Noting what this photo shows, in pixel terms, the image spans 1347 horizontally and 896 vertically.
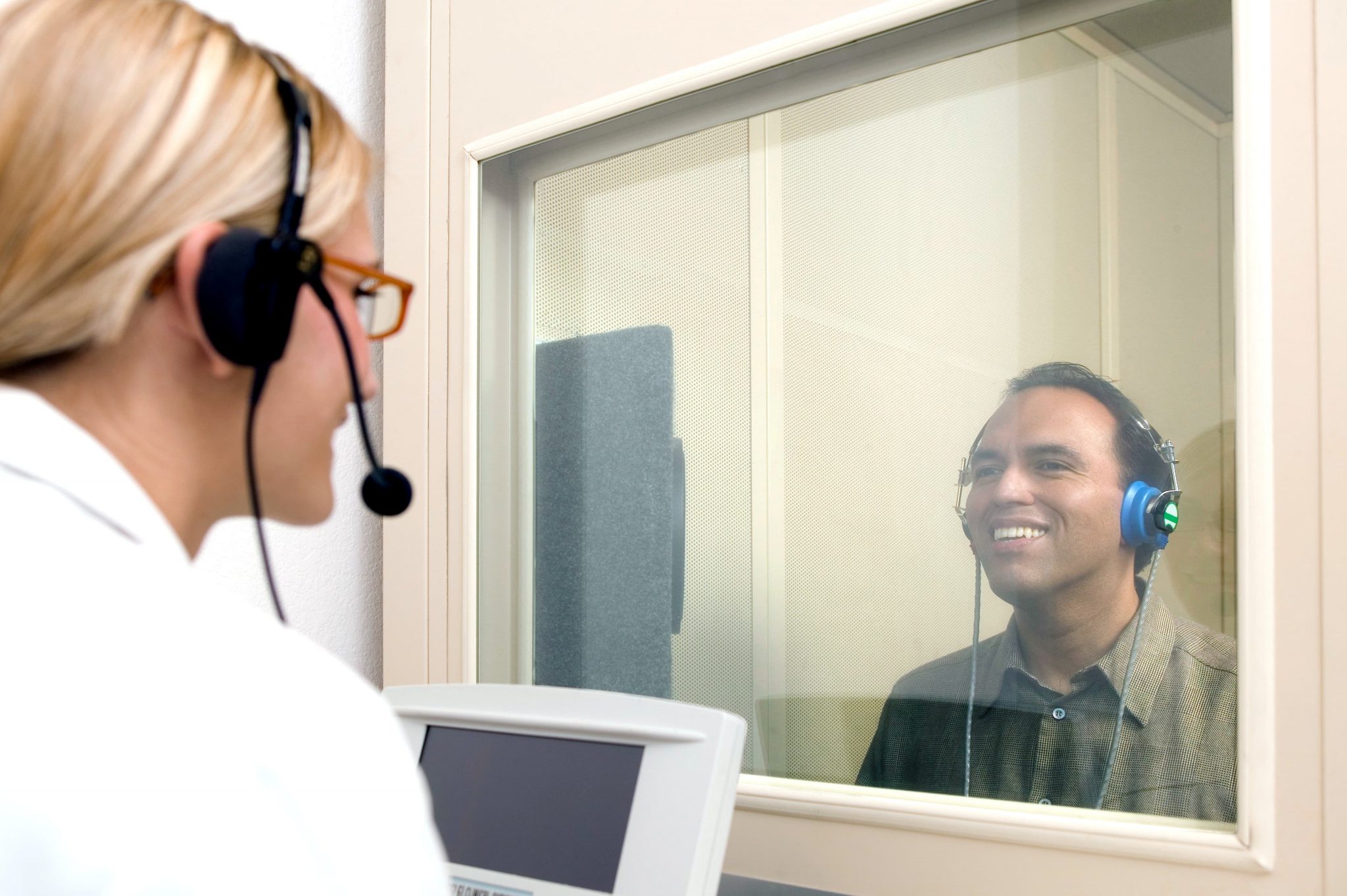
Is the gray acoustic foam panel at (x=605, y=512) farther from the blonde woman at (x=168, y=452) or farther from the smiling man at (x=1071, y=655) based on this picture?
the blonde woman at (x=168, y=452)

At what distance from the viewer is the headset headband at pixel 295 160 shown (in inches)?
19.5

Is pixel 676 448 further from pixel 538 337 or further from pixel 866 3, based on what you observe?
pixel 866 3

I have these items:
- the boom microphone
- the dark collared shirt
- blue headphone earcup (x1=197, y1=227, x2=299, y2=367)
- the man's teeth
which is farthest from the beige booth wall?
blue headphone earcup (x1=197, y1=227, x2=299, y2=367)

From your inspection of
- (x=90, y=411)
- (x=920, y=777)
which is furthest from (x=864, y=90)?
(x=90, y=411)

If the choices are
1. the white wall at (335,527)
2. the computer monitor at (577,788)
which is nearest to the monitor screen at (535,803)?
the computer monitor at (577,788)

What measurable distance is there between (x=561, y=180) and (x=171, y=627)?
0.84 m

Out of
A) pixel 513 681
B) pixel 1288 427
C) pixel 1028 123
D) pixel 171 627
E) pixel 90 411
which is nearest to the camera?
pixel 171 627

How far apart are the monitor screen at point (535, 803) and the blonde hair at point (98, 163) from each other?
41cm

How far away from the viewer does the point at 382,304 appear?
2.12 ft

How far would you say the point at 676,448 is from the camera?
104 cm

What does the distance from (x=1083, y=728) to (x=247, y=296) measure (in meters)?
0.62

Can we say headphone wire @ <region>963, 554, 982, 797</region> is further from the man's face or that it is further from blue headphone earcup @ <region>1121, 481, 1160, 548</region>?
blue headphone earcup @ <region>1121, 481, 1160, 548</region>

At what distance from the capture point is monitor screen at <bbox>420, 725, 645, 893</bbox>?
0.70 metres

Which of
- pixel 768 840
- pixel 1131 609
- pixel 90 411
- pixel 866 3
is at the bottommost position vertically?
pixel 768 840
